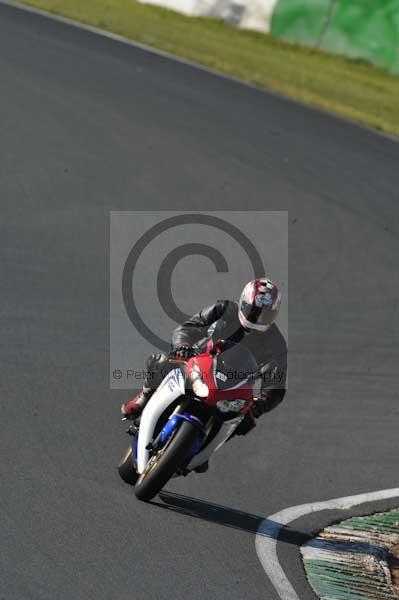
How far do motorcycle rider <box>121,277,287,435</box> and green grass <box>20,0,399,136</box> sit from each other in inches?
428

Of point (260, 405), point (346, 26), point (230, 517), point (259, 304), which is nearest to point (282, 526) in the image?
point (230, 517)

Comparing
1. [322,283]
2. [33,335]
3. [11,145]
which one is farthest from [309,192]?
[33,335]

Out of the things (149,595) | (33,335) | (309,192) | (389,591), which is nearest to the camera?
(149,595)

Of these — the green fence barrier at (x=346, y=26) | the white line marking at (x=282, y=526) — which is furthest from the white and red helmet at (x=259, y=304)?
the green fence barrier at (x=346, y=26)

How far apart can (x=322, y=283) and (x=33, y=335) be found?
3.75 meters

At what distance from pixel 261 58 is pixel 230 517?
14115 mm

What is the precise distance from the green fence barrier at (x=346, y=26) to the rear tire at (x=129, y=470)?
1465 cm

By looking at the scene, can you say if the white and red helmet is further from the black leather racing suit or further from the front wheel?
the front wheel

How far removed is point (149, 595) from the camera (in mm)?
5738

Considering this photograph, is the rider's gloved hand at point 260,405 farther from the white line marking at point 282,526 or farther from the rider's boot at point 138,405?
the rider's boot at point 138,405

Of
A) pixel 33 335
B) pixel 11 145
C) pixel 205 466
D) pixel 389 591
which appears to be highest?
pixel 11 145

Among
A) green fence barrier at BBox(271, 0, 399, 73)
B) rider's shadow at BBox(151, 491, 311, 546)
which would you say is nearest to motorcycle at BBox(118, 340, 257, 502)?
rider's shadow at BBox(151, 491, 311, 546)

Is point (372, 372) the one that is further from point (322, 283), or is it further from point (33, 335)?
point (33, 335)

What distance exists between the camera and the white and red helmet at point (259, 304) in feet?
21.8
